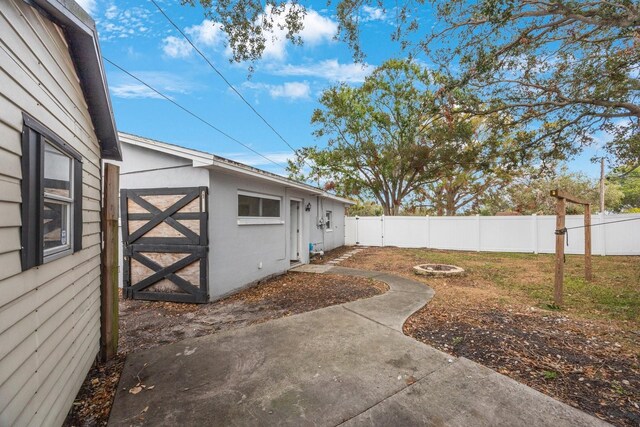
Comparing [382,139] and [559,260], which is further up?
[382,139]

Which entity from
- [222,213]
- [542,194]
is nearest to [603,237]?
[542,194]

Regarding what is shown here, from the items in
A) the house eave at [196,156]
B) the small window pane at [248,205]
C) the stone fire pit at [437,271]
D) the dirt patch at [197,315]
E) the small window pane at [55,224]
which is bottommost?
the dirt patch at [197,315]

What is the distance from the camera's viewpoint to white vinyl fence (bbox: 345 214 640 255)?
36.8 feet

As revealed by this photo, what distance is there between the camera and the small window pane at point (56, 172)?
2.21 meters

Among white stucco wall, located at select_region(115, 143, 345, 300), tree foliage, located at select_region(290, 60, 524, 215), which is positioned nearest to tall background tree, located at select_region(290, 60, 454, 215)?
tree foliage, located at select_region(290, 60, 524, 215)

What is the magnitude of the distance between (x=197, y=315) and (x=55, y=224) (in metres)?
2.98

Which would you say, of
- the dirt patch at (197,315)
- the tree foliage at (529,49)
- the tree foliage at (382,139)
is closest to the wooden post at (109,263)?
the dirt patch at (197,315)

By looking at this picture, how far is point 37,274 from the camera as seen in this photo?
6.39 ft

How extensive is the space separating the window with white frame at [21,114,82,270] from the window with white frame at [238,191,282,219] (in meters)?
3.76

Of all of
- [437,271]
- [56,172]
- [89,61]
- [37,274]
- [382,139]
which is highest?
[382,139]

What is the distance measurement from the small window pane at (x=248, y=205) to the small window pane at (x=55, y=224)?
388 cm

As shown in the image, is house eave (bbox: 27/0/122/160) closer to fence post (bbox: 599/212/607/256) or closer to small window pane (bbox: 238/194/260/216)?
small window pane (bbox: 238/194/260/216)

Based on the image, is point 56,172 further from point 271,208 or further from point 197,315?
point 271,208

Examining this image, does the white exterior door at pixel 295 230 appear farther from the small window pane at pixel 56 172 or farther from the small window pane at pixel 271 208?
the small window pane at pixel 56 172
